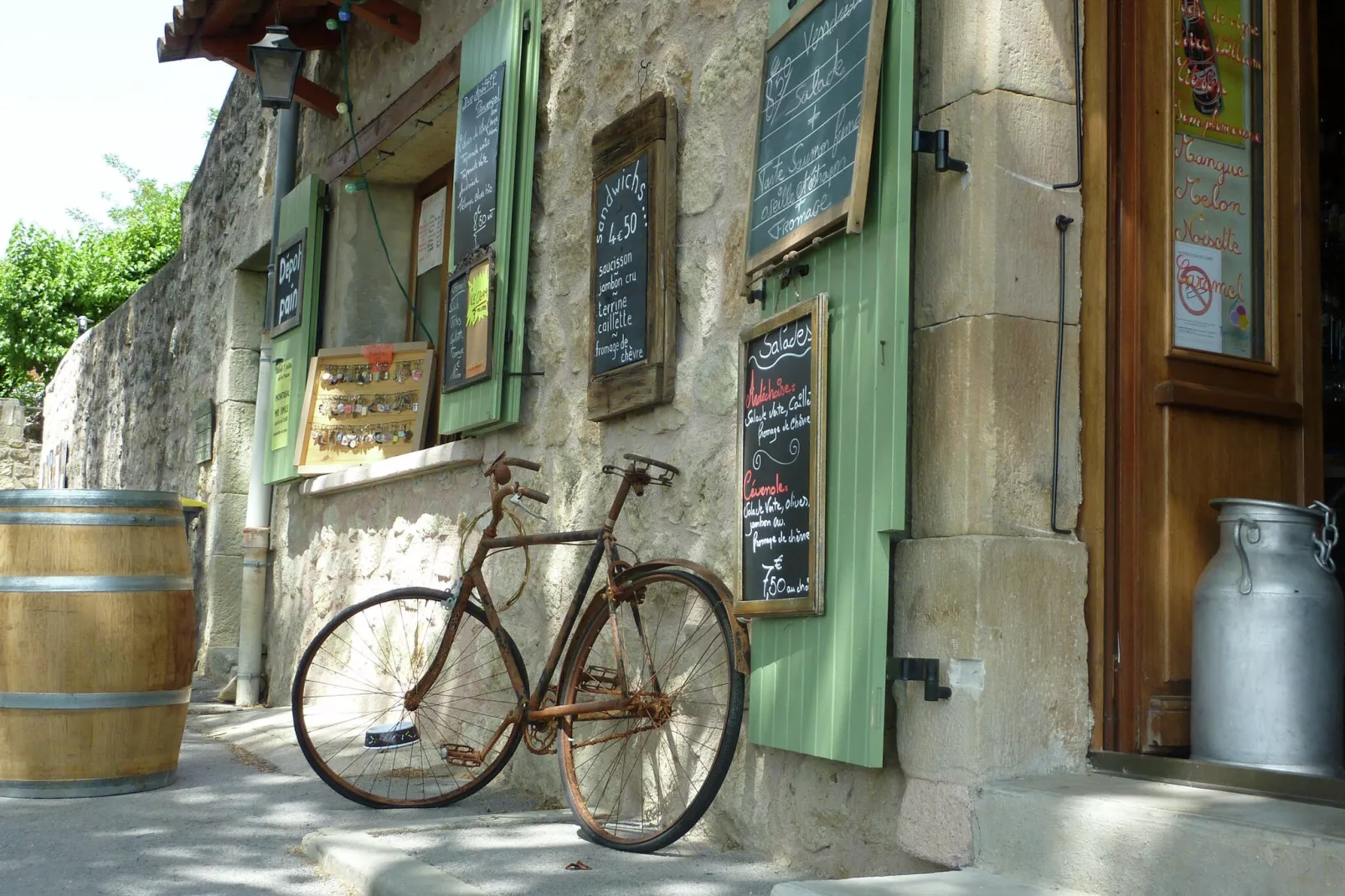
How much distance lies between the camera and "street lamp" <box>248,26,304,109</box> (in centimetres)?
691

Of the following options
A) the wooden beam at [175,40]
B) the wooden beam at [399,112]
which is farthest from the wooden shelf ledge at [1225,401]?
the wooden beam at [175,40]

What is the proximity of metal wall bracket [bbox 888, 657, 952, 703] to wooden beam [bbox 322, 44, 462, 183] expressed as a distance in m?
3.92

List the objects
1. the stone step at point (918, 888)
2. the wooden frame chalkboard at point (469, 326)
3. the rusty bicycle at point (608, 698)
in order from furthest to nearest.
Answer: the wooden frame chalkboard at point (469, 326) → the rusty bicycle at point (608, 698) → the stone step at point (918, 888)

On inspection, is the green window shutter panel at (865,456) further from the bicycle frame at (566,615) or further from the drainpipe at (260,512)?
the drainpipe at (260,512)

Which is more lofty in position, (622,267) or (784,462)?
(622,267)

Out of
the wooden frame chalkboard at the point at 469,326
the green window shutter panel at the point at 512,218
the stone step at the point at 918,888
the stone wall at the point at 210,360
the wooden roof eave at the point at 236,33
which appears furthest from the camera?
the stone wall at the point at 210,360

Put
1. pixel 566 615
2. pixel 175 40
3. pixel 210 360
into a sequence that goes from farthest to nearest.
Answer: pixel 210 360
pixel 175 40
pixel 566 615

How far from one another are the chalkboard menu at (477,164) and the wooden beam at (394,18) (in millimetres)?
961

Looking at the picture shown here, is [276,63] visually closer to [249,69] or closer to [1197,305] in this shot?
[249,69]

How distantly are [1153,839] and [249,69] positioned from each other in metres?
7.33

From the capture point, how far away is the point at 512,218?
521cm

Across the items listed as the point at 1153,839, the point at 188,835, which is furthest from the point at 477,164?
the point at 1153,839

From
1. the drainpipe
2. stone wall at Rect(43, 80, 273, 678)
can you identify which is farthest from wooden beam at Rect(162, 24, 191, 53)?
stone wall at Rect(43, 80, 273, 678)

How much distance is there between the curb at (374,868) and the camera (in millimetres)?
3105
